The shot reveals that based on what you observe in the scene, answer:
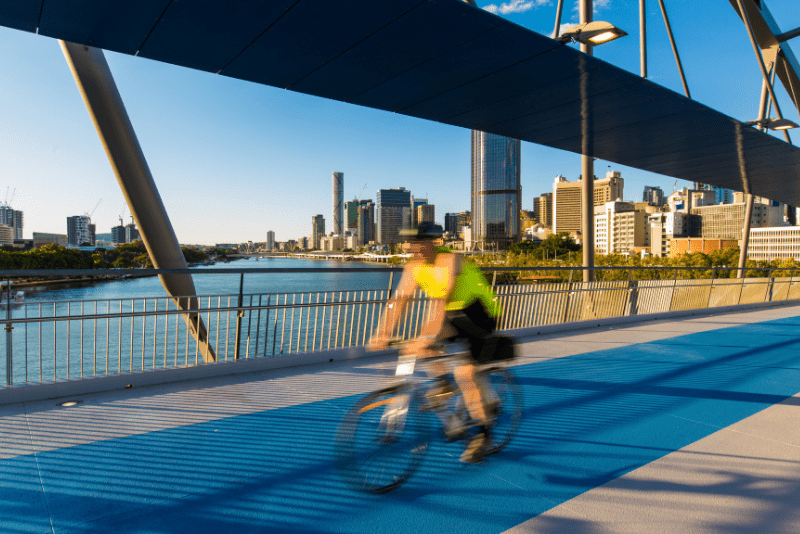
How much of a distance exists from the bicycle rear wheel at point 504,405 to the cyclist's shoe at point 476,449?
0.47 feet

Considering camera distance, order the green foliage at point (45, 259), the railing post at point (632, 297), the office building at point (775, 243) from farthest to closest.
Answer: the office building at point (775, 243) < the green foliage at point (45, 259) < the railing post at point (632, 297)

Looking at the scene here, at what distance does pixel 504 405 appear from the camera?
13.5ft

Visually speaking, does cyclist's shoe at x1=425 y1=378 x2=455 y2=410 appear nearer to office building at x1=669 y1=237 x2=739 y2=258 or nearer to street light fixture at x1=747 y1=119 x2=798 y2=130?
street light fixture at x1=747 y1=119 x2=798 y2=130

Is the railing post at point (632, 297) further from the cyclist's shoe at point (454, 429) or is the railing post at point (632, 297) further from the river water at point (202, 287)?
the river water at point (202, 287)

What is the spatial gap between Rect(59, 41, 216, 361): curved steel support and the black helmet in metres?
6.17

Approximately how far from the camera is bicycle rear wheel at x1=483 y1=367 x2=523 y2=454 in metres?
3.91

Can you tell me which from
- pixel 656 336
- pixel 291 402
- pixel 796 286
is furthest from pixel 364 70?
pixel 796 286

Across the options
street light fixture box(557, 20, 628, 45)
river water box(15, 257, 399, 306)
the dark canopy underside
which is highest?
street light fixture box(557, 20, 628, 45)

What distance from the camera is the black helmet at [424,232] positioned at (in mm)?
3475

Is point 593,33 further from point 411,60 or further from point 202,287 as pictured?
point 202,287

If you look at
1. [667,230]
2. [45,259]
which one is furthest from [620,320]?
[667,230]

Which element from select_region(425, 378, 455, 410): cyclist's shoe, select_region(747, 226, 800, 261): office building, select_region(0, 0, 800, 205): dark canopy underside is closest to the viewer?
select_region(425, 378, 455, 410): cyclist's shoe

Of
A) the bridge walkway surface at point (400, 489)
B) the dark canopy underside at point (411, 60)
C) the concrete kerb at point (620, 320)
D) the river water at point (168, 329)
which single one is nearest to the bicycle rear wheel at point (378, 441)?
the bridge walkway surface at point (400, 489)

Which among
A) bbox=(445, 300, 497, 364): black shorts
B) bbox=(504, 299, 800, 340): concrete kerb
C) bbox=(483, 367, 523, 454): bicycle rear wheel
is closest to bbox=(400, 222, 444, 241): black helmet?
bbox=(445, 300, 497, 364): black shorts
